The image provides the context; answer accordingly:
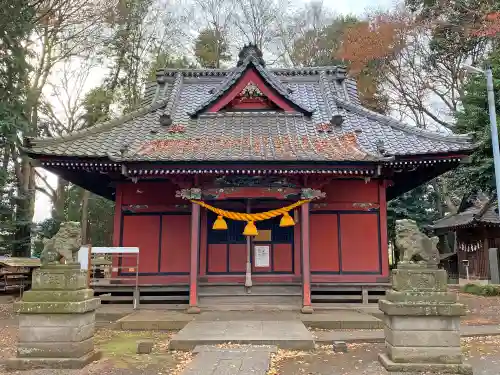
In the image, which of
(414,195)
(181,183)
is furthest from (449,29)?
(181,183)

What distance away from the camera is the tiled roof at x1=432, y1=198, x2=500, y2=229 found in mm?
22719

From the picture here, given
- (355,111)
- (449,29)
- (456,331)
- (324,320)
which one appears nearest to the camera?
(456,331)

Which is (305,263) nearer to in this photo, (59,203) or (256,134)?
(256,134)

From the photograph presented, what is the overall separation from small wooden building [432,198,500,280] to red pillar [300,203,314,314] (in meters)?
13.9

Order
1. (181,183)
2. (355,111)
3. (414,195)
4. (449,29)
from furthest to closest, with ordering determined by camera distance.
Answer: (414,195)
(449,29)
(355,111)
(181,183)

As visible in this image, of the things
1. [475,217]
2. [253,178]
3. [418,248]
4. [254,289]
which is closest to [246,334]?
[418,248]

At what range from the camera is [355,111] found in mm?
15086

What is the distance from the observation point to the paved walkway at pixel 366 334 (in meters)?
8.66

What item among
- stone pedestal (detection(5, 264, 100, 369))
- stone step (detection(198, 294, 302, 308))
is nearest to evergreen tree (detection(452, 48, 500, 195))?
stone step (detection(198, 294, 302, 308))

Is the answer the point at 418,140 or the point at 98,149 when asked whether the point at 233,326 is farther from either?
the point at 418,140

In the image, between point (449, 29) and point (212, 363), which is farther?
point (449, 29)

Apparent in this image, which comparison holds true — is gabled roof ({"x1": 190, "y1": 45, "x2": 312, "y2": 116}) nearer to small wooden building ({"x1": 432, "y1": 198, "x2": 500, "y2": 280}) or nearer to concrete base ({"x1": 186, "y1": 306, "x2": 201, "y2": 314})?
concrete base ({"x1": 186, "y1": 306, "x2": 201, "y2": 314})

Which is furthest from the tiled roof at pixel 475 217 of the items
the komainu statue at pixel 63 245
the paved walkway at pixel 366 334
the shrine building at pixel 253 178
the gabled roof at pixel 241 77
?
the komainu statue at pixel 63 245

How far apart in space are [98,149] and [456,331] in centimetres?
981
